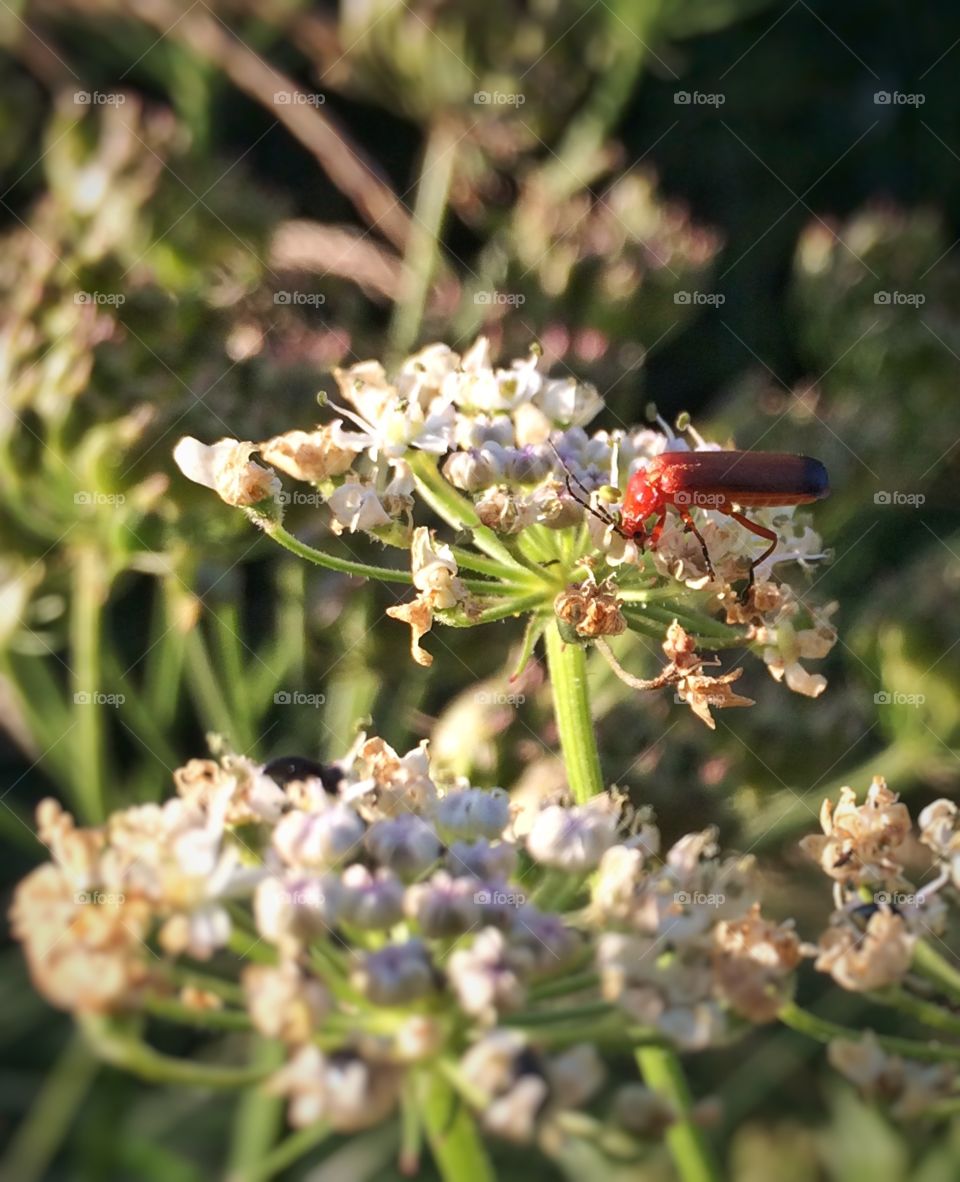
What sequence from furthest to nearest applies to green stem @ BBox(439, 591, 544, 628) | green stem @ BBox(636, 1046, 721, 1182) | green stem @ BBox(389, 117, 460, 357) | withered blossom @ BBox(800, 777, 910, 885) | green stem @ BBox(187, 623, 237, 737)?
green stem @ BBox(389, 117, 460, 357) < green stem @ BBox(187, 623, 237, 737) < green stem @ BBox(439, 591, 544, 628) < withered blossom @ BBox(800, 777, 910, 885) < green stem @ BBox(636, 1046, 721, 1182)

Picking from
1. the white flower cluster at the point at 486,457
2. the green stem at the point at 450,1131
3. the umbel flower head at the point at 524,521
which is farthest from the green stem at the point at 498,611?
the green stem at the point at 450,1131

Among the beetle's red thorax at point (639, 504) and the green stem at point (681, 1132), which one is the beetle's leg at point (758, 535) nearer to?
the beetle's red thorax at point (639, 504)

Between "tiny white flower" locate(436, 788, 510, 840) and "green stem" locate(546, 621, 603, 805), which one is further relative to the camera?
"green stem" locate(546, 621, 603, 805)

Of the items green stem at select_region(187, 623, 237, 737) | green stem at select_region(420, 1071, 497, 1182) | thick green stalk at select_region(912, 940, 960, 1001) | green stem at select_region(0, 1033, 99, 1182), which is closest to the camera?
green stem at select_region(420, 1071, 497, 1182)

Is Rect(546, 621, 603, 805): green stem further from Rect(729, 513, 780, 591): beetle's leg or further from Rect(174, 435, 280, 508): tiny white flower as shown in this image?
Rect(174, 435, 280, 508): tiny white flower

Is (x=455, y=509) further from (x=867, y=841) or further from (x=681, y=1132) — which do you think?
(x=681, y=1132)

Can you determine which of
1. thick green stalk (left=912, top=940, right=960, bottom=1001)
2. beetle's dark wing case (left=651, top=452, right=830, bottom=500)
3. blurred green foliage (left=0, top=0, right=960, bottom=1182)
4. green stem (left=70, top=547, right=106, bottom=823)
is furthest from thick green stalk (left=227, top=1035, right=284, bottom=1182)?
beetle's dark wing case (left=651, top=452, right=830, bottom=500)
